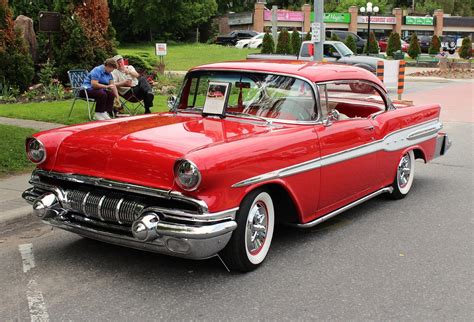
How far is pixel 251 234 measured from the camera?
4.33 m

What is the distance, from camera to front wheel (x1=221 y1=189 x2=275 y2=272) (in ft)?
13.6

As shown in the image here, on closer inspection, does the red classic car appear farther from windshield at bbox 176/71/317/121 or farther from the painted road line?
the painted road line

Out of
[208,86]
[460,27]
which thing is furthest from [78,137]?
[460,27]

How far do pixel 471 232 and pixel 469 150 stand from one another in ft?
15.8

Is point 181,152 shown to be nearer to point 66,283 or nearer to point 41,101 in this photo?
point 66,283

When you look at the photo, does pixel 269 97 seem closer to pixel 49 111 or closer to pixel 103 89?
pixel 103 89

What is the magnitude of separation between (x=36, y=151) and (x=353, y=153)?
2824 millimetres

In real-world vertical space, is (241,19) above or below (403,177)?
above

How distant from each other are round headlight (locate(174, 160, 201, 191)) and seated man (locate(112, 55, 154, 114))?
279 inches

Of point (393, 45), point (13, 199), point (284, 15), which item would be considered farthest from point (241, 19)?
point (13, 199)

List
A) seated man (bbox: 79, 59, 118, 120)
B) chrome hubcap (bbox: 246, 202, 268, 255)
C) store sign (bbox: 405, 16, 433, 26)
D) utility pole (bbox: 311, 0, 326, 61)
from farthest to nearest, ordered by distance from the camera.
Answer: store sign (bbox: 405, 16, 433, 26), utility pole (bbox: 311, 0, 326, 61), seated man (bbox: 79, 59, 118, 120), chrome hubcap (bbox: 246, 202, 268, 255)

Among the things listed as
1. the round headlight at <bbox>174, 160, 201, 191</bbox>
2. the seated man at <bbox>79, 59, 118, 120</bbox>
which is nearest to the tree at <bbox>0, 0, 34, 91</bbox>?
the seated man at <bbox>79, 59, 118, 120</bbox>

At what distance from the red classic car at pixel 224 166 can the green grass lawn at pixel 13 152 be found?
2740 mm

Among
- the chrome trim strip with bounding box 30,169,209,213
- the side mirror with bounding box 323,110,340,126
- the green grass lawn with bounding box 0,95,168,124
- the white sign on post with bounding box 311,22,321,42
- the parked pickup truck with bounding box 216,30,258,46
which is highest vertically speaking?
the white sign on post with bounding box 311,22,321,42
